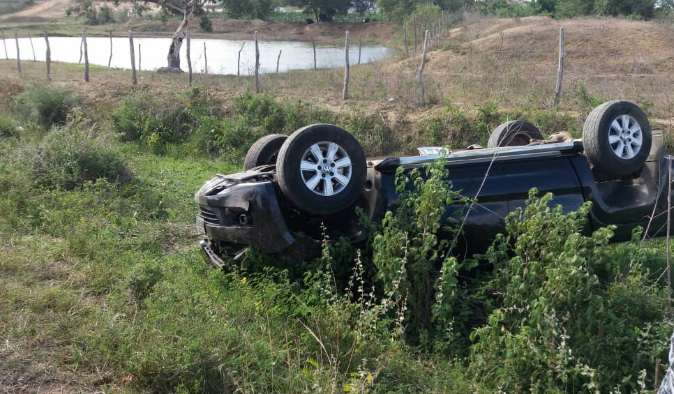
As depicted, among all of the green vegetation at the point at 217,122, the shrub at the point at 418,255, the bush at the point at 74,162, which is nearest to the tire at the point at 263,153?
the shrub at the point at 418,255

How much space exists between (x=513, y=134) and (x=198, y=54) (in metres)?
32.9

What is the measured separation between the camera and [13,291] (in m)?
5.50

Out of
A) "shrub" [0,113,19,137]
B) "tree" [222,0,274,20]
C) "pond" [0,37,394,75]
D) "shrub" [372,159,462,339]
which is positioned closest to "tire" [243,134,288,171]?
"shrub" [372,159,462,339]

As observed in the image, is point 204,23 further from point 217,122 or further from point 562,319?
point 562,319

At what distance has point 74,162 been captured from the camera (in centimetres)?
957

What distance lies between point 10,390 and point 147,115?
12154 millimetres

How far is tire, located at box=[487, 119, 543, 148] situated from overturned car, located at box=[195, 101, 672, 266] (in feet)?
4.16

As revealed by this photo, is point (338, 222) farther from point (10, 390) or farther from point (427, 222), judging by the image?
point (10, 390)

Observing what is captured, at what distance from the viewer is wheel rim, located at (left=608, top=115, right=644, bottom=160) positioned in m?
6.09

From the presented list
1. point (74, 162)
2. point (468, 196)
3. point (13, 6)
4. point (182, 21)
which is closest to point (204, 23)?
point (182, 21)

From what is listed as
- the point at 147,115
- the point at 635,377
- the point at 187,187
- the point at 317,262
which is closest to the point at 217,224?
the point at 317,262

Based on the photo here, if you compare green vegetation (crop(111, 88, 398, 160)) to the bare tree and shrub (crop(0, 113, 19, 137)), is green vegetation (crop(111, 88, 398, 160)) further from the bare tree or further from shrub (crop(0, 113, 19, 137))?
the bare tree

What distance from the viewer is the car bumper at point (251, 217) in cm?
526

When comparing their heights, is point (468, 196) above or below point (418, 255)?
above
